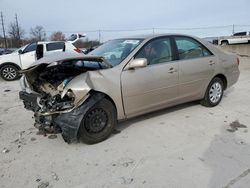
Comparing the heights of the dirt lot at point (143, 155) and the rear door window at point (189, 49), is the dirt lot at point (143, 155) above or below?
below

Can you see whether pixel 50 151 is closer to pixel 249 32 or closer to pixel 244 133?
pixel 244 133

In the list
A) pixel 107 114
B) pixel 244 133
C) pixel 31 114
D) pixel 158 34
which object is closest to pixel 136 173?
pixel 107 114

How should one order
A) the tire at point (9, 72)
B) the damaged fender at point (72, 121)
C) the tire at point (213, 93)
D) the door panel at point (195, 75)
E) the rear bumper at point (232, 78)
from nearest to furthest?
the damaged fender at point (72, 121) → the door panel at point (195, 75) → the tire at point (213, 93) → the rear bumper at point (232, 78) → the tire at point (9, 72)

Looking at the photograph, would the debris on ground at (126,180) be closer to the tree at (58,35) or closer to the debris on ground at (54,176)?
the debris on ground at (54,176)

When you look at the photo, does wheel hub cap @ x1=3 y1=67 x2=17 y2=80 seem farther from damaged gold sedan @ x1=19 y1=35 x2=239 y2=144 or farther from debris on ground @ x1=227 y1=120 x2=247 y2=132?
debris on ground @ x1=227 y1=120 x2=247 y2=132

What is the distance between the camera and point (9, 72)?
9.59 m

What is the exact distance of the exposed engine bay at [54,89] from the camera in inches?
133

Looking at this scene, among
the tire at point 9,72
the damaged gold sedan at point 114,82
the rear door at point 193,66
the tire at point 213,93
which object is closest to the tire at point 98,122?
the damaged gold sedan at point 114,82

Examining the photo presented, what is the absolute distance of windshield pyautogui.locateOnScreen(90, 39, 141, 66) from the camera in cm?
401

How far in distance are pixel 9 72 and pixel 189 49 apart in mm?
7597

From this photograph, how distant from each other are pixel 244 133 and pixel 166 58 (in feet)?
5.83

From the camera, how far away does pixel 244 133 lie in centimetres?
390

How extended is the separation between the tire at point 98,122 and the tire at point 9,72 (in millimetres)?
7315

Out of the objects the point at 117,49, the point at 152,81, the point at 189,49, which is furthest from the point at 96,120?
the point at 189,49
